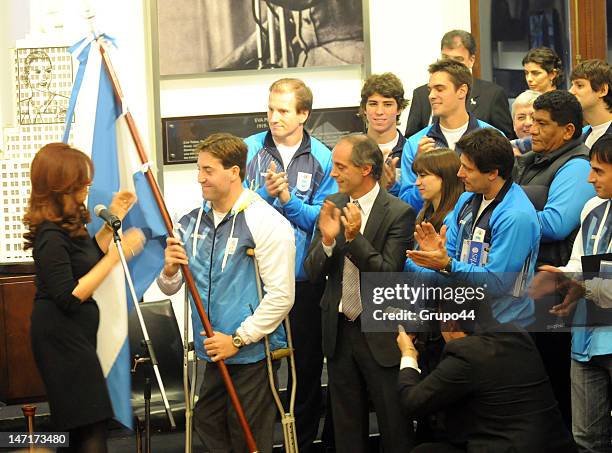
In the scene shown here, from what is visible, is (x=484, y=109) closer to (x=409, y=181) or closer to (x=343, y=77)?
(x=409, y=181)

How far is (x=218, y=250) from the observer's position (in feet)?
15.5

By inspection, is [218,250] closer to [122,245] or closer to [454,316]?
[122,245]

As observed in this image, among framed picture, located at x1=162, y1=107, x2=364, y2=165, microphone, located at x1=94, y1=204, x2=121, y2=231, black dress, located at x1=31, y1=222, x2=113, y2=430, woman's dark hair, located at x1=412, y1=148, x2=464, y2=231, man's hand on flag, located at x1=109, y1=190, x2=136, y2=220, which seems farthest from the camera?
framed picture, located at x1=162, y1=107, x2=364, y2=165

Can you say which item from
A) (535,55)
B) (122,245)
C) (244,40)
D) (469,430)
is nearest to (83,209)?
(122,245)

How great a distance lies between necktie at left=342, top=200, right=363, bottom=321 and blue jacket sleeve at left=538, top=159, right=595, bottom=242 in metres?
0.90

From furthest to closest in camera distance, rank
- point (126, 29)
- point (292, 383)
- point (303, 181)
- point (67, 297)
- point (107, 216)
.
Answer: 1. point (126, 29)
2. point (303, 181)
3. point (292, 383)
4. point (107, 216)
5. point (67, 297)

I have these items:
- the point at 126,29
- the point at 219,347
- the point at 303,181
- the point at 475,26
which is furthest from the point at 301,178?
the point at 475,26

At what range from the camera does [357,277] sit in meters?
4.79

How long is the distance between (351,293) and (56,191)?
56.8 inches

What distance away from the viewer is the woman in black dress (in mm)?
4047

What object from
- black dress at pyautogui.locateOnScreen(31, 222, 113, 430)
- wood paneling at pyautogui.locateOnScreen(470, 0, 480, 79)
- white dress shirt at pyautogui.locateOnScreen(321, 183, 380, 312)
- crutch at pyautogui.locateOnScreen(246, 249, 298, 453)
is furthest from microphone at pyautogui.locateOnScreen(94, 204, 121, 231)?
wood paneling at pyautogui.locateOnScreen(470, 0, 480, 79)

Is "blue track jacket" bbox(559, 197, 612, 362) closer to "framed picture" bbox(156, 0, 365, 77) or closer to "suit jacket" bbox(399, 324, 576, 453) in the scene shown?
"suit jacket" bbox(399, 324, 576, 453)

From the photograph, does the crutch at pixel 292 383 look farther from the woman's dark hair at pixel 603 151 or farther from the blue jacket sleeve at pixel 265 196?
the woman's dark hair at pixel 603 151

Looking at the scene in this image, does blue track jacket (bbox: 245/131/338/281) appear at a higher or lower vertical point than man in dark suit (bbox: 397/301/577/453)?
higher
